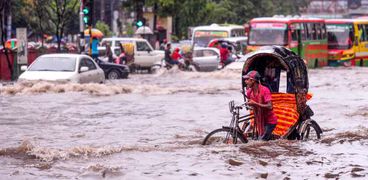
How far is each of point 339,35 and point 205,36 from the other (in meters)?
7.17

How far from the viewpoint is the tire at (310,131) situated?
1334cm

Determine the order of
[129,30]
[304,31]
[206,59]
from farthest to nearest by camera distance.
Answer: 1. [129,30]
2. [304,31]
3. [206,59]

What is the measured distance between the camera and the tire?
1334 cm

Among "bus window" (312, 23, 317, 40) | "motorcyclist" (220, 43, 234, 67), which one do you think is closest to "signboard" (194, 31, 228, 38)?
"bus window" (312, 23, 317, 40)

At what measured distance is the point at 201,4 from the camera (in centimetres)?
5544

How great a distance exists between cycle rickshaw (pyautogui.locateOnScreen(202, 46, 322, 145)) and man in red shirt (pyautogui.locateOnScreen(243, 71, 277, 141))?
0.14 metres

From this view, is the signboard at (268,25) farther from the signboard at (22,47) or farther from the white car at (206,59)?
the signboard at (22,47)

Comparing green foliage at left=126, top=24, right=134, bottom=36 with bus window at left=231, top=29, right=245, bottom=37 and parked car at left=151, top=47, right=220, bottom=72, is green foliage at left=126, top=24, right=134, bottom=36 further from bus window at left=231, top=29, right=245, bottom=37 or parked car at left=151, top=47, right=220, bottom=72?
parked car at left=151, top=47, right=220, bottom=72

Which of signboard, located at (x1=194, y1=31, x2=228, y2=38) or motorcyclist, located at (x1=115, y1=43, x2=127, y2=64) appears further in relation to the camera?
signboard, located at (x1=194, y1=31, x2=228, y2=38)

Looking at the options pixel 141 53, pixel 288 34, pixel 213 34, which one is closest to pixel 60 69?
pixel 141 53

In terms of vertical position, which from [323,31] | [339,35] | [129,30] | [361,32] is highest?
[323,31]

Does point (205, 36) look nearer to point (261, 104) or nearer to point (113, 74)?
point (113, 74)

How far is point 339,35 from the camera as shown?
44.0 metres

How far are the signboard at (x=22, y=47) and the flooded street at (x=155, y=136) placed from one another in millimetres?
5628
